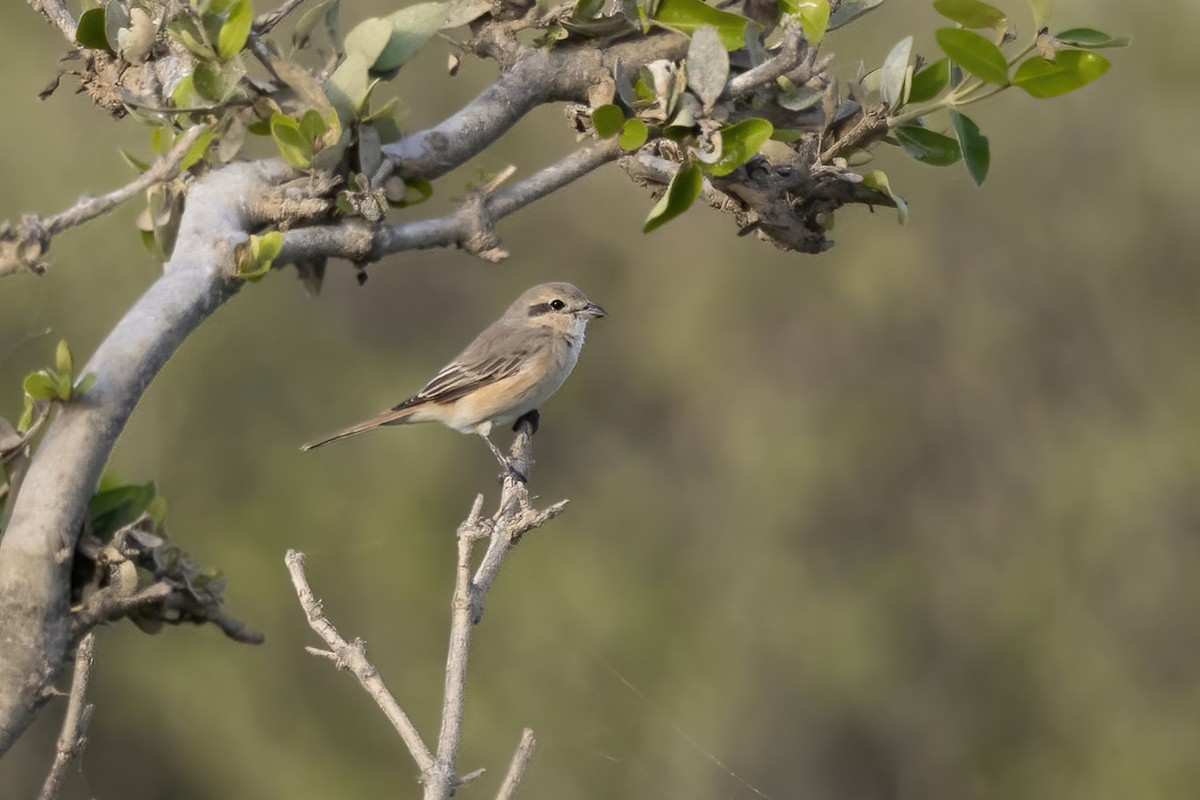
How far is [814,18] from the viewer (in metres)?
2.76

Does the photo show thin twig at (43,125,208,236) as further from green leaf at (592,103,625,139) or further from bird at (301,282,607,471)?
bird at (301,282,607,471)

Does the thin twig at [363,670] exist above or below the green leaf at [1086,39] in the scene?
below

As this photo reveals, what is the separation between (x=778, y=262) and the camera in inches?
414

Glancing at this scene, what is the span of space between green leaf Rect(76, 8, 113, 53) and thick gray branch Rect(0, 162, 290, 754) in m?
0.69

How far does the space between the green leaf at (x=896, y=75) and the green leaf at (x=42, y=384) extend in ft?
5.41

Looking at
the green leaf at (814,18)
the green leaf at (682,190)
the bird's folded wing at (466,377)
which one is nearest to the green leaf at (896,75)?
the green leaf at (814,18)

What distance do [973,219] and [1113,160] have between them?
103cm

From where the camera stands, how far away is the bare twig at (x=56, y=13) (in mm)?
2766

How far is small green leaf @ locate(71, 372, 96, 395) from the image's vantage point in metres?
2.00

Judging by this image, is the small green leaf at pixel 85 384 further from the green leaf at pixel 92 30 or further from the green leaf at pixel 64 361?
the green leaf at pixel 92 30

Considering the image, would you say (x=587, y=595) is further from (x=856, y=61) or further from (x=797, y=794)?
(x=856, y=61)

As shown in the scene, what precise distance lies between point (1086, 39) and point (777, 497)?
25.5 feet

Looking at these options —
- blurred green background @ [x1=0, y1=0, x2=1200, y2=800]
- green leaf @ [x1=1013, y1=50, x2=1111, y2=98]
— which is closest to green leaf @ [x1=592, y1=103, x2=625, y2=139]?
green leaf @ [x1=1013, y1=50, x2=1111, y2=98]

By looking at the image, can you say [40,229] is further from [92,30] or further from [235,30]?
[92,30]
